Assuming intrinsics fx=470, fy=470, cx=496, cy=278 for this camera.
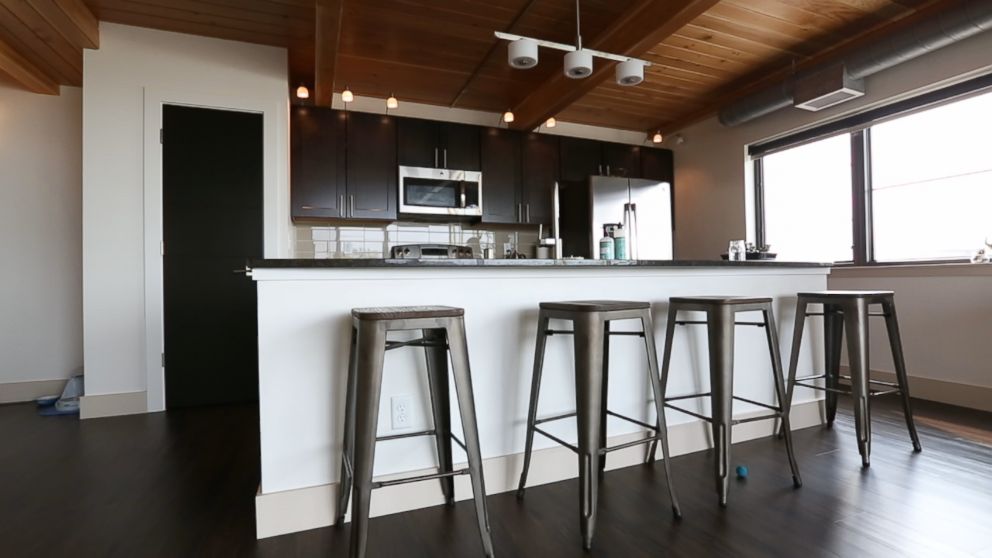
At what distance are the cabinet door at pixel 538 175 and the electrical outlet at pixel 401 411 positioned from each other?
3.07 m

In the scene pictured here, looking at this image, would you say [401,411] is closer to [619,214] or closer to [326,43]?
[326,43]

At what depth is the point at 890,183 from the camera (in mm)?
3488

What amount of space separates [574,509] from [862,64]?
3548 millimetres

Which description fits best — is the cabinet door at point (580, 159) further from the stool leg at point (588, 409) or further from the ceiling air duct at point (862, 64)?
the stool leg at point (588, 409)

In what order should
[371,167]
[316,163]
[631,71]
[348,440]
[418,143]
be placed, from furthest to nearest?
1. [418,143]
2. [371,167]
3. [316,163]
4. [631,71]
5. [348,440]

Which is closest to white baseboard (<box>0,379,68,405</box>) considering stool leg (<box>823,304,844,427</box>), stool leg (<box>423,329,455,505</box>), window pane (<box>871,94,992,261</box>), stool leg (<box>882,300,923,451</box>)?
stool leg (<box>423,329,455,505</box>)

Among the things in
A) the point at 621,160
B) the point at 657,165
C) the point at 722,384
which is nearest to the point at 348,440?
the point at 722,384

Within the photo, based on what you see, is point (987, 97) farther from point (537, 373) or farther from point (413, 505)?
point (413, 505)

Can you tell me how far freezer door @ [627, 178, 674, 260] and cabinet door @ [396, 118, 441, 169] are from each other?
1931 millimetres

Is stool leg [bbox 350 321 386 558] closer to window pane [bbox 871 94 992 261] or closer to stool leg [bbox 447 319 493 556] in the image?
stool leg [bbox 447 319 493 556]

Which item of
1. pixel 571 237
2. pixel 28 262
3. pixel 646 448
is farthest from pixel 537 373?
pixel 28 262

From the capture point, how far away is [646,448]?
2133 mm

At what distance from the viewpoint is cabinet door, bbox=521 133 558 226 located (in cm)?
455

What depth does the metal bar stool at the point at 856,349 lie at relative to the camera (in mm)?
2086
